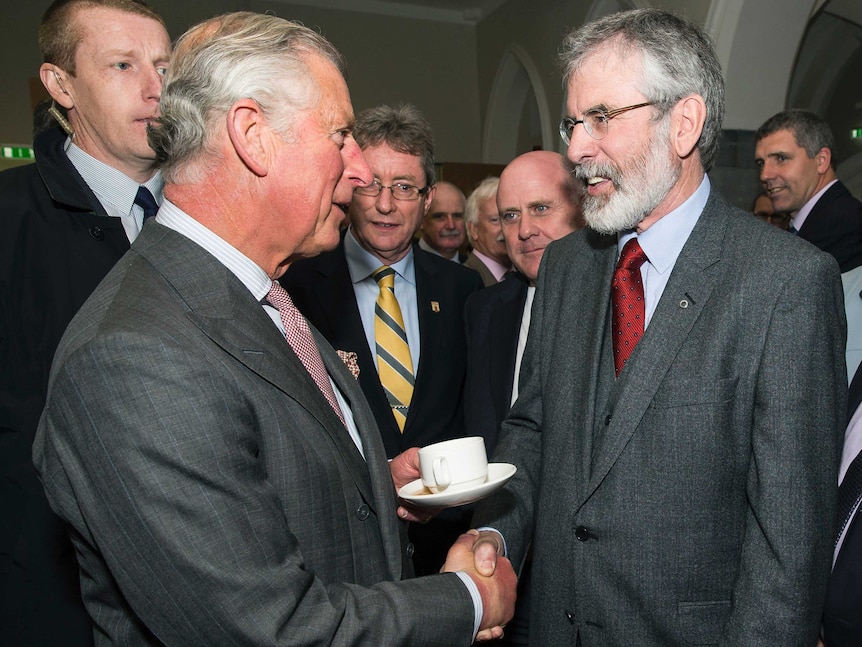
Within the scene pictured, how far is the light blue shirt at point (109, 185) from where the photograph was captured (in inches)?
74.9

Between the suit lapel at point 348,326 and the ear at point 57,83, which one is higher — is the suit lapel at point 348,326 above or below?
below

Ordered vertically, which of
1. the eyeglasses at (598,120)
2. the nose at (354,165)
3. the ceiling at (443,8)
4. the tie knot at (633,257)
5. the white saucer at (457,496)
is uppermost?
the ceiling at (443,8)

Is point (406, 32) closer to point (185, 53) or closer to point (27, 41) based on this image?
point (27, 41)

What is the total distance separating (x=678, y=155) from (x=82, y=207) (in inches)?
55.6

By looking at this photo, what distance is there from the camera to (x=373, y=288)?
2.58 meters

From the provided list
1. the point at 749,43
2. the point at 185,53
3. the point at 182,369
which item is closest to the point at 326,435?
the point at 182,369

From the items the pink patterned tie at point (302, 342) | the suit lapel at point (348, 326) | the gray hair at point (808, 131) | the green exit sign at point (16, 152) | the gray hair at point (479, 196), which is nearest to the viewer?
the pink patterned tie at point (302, 342)

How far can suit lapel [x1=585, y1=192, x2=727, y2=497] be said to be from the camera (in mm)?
1412

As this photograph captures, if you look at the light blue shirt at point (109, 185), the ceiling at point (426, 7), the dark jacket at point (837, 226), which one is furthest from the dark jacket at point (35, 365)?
the ceiling at point (426, 7)

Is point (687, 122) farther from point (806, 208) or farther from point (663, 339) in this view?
point (806, 208)

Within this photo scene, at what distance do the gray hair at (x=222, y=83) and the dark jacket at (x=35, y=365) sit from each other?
59cm

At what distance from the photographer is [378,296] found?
101 inches

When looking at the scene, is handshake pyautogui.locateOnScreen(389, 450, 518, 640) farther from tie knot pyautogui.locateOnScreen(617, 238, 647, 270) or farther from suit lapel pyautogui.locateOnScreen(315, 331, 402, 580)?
tie knot pyautogui.locateOnScreen(617, 238, 647, 270)

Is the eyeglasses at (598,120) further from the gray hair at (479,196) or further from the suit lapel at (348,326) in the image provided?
the gray hair at (479,196)
